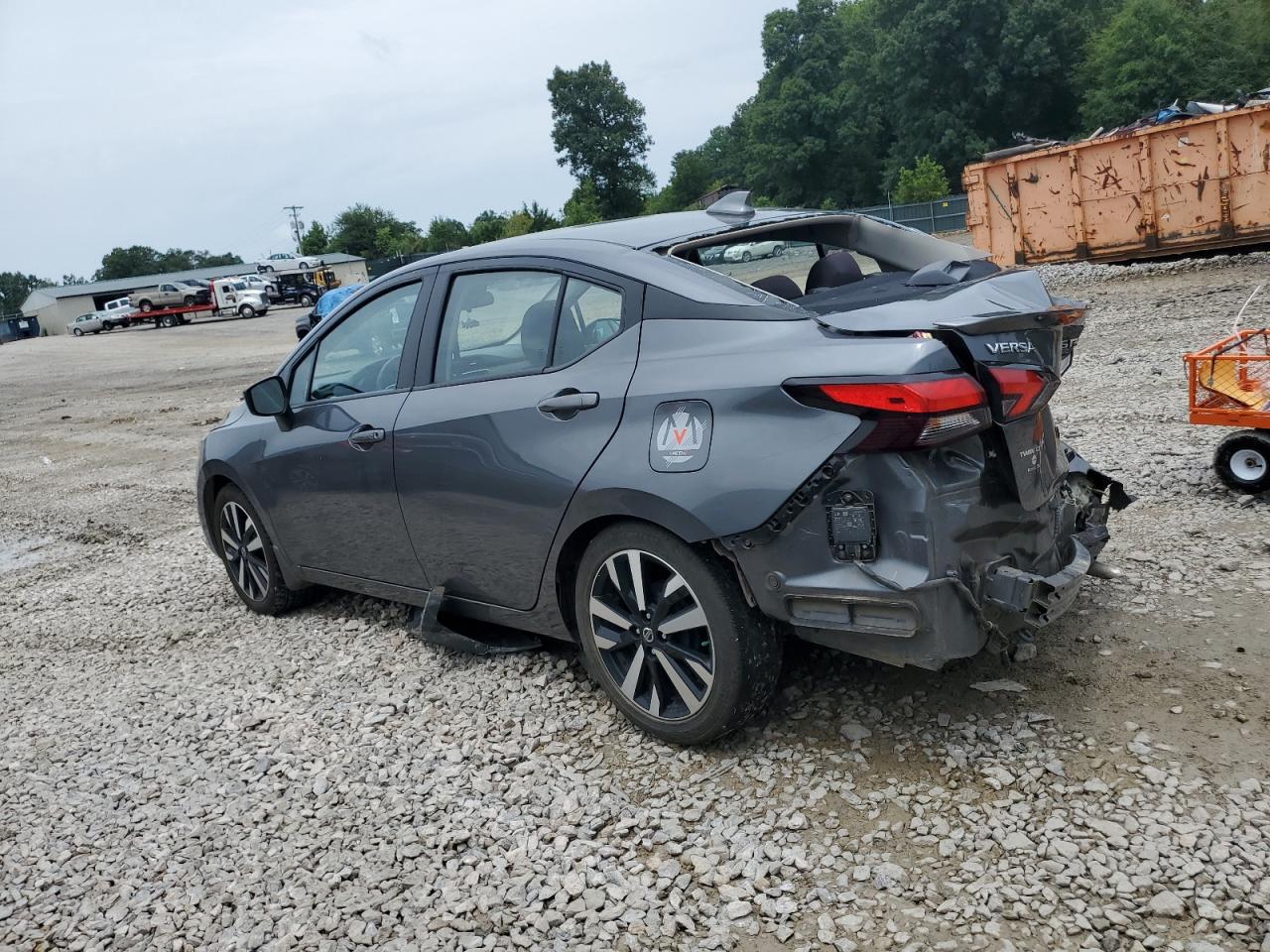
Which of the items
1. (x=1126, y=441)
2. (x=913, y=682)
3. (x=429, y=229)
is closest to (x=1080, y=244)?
(x=1126, y=441)

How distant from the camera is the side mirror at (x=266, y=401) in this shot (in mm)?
5086

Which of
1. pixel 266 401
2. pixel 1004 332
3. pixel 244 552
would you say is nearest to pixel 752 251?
pixel 1004 332

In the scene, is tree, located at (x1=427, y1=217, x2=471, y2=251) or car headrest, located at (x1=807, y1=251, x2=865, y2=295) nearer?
car headrest, located at (x1=807, y1=251, x2=865, y2=295)

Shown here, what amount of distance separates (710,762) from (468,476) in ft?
4.64

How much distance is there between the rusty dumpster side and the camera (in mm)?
14227

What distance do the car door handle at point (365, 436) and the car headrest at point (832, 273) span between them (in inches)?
73.7

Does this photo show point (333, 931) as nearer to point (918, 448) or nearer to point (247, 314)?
point (918, 448)

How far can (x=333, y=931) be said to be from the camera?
306 centimetres

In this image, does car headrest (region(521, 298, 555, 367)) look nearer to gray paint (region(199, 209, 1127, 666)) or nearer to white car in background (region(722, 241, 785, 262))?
gray paint (region(199, 209, 1127, 666))

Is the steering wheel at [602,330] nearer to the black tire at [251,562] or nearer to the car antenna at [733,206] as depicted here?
the car antenna at [733,206]

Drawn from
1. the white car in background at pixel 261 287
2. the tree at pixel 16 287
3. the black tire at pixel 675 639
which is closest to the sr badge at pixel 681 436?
the black tire at pixel 675 639

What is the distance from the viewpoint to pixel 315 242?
4424 inches

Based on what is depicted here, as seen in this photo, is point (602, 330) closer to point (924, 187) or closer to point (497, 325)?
point (497, 325)

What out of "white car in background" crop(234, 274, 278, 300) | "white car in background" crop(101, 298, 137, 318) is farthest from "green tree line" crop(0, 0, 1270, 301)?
"white car in background" crop(101, 298, 137, 318)
